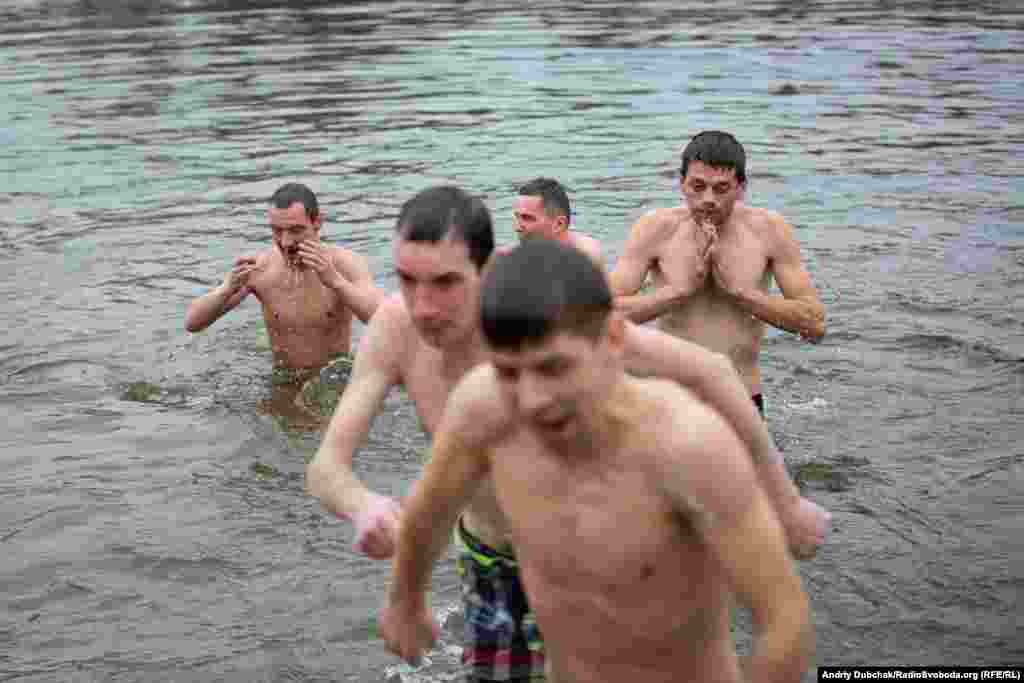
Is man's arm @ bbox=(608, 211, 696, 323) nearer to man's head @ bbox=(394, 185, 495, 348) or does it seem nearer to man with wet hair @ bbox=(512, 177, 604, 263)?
man with wet hair @ bbox=(512, 177, 604, 263)

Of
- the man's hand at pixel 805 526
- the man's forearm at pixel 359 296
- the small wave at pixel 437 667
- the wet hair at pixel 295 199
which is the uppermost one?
the man's hand at pixel 805 526

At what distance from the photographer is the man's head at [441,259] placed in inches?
163

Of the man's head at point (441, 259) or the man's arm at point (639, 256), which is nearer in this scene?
the man's head at point (441, 259)

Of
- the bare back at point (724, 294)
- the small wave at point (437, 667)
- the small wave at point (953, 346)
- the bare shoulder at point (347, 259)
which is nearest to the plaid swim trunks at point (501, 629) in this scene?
the small wave at point (437, 667)

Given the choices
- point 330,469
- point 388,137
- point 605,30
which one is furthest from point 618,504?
point 605,30

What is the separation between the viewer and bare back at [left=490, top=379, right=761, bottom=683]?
10.9 ft

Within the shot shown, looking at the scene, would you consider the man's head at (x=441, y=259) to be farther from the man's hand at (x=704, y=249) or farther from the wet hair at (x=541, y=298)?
the man's hand at (x=704, y=249)

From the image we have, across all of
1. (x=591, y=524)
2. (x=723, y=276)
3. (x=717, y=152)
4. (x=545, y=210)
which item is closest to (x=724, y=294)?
(x=723, y=276)

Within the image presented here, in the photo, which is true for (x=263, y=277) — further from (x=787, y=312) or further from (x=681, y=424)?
(x=681, y=424)

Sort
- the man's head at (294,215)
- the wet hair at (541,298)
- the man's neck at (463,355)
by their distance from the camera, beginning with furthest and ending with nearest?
1. the man's head at (294,215)
2. the man's neck at (463,355)
3. the wet hair at (541,298)

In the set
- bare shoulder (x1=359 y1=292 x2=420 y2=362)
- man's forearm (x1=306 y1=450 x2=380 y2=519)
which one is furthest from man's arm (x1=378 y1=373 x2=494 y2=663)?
bare shoulder (x1=359 y1=292 x2=420 y2=362)

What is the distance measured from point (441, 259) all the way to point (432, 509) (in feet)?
2.45

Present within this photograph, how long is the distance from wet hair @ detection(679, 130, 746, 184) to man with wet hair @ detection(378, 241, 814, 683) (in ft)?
11.2

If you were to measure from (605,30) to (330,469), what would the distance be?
24.9 m
